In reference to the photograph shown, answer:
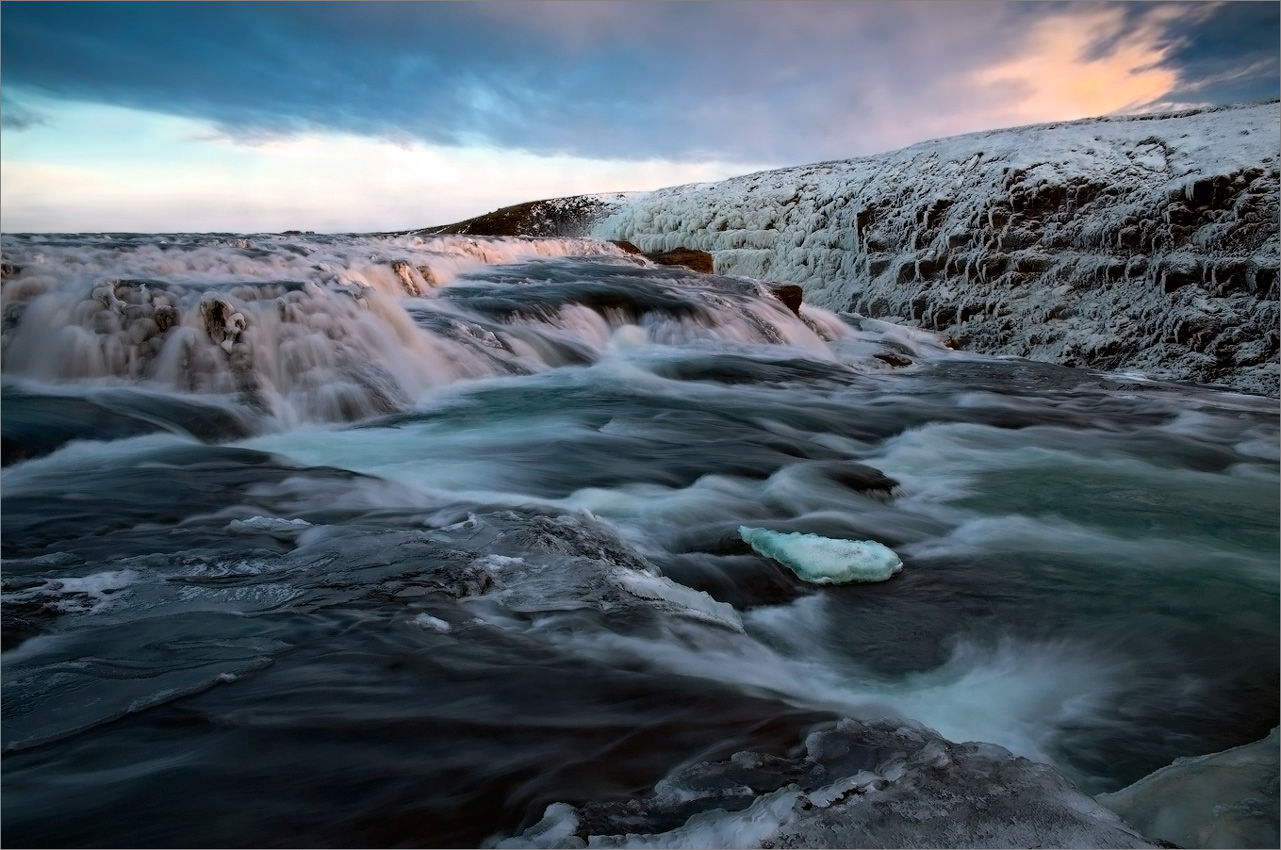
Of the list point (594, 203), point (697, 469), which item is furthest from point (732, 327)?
point (594, 203)

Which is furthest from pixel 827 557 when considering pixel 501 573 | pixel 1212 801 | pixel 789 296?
pixel 789 296

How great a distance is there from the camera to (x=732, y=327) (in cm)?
1001

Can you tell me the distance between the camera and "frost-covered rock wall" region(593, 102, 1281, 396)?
11.8 metres

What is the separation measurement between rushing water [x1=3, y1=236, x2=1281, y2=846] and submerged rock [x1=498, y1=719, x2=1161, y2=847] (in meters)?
0.08

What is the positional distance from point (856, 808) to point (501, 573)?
153 centimetres

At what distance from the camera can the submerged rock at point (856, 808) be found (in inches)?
51.0

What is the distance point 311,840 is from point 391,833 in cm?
13

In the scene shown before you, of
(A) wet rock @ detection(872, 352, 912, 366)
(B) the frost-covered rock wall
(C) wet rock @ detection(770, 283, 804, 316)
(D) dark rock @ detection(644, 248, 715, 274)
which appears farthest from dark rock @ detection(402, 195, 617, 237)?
(A) wet rock @ detection(872, 352, 912, 366)

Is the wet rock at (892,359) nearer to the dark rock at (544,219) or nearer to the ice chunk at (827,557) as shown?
the ice chunk at (827,557)

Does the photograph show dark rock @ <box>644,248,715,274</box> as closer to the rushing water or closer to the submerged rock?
the rushing water

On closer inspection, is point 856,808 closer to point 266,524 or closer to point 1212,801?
point 1212,801

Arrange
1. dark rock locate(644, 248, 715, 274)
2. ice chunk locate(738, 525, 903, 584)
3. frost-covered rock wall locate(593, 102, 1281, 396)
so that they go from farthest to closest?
dark rock locate(644, 248, 715, 274) → frost-covered rock wall locate(593, 102, 1281, 396) → ice chunk locate(738, 525, 903, 584)

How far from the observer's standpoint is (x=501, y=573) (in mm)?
2633

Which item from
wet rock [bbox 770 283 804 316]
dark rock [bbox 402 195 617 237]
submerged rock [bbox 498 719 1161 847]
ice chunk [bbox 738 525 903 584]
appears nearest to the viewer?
submerged rock [bbox 498 719 1161 847]
